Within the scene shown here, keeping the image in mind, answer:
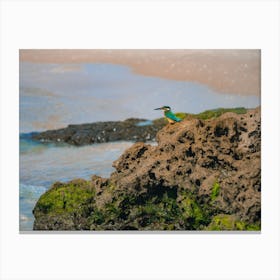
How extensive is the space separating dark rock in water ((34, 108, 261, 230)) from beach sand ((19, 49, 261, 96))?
36 cm

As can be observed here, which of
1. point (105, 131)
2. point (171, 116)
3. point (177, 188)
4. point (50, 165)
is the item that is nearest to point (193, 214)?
point (177, 188)

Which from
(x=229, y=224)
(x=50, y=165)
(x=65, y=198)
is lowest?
(x=229, y=224)

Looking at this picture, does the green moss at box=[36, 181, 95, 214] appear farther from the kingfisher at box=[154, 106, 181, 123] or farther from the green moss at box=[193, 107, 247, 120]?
the green moss at box=[193, 107, 247, 120]

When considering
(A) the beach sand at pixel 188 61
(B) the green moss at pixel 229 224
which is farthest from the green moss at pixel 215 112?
(B) the green moss at pixel 229 224

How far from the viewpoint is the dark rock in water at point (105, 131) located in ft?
19.9

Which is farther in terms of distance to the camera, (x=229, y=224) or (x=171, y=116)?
(x=171, y=116)

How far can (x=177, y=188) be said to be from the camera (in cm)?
600

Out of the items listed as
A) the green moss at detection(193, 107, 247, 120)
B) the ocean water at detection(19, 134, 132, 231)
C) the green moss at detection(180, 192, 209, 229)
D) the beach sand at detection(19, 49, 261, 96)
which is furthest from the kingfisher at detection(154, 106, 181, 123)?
the green moss at detection(180, 192, 209, 229)

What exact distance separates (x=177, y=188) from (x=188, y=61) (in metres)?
1.42

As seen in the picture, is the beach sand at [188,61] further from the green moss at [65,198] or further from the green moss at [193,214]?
the green moss at [65,198]

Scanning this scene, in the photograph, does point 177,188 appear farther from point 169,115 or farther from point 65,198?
point 65,198
